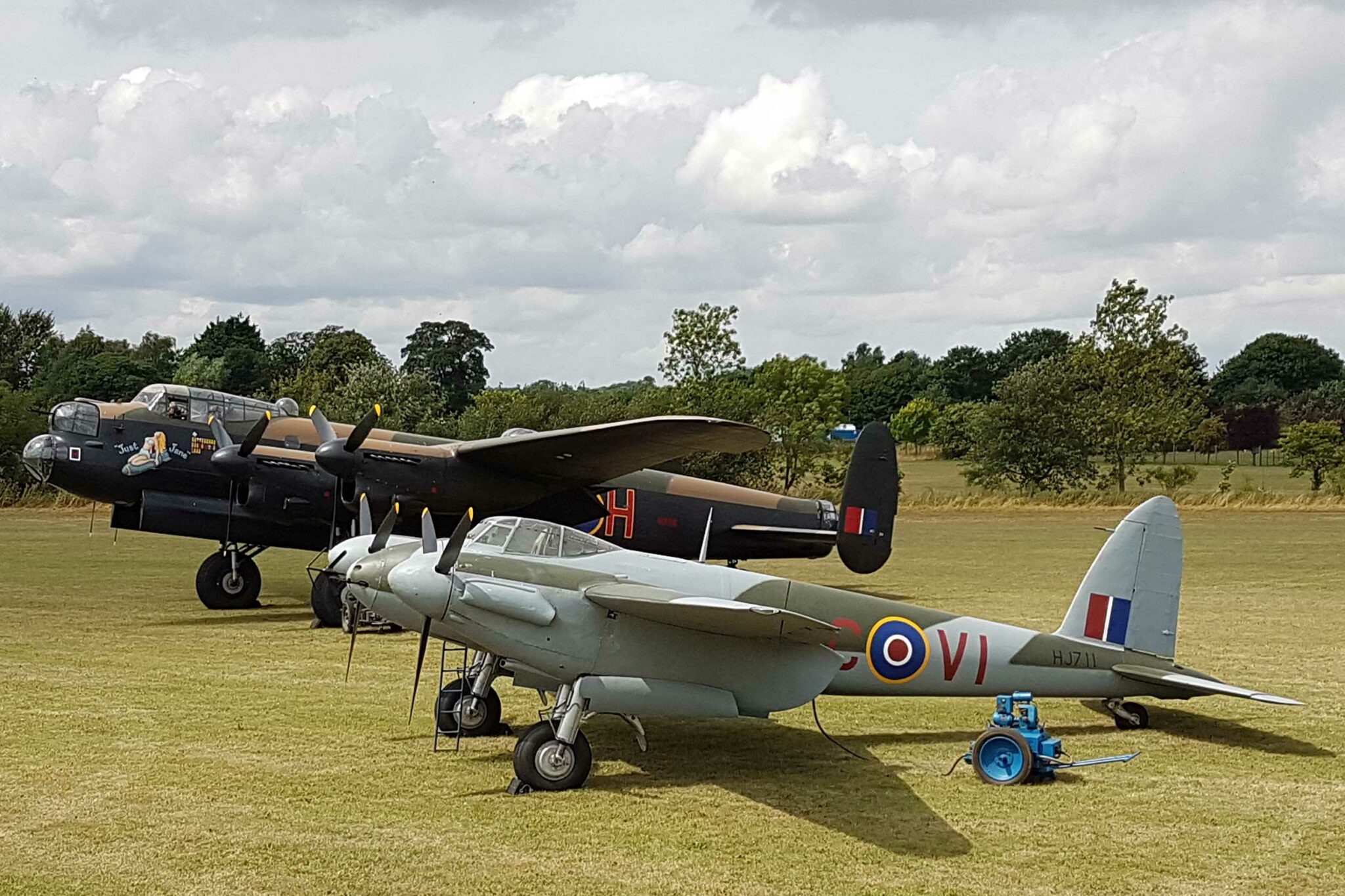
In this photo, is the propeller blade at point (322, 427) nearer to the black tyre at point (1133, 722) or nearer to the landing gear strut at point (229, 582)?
the landing gear strut at point (229, 582)

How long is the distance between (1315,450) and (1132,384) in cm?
726

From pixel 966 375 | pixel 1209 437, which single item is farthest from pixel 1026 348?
pixel 1209 437

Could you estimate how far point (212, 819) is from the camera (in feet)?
24.0

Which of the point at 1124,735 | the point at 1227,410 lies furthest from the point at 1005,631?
the point at 1227,410

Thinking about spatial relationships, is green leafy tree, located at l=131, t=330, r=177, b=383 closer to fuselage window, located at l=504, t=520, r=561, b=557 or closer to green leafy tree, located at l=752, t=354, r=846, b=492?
green leafy tree, located at l=752, t=354, r=846, b=492

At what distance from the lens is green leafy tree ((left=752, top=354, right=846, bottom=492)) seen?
50094 mm

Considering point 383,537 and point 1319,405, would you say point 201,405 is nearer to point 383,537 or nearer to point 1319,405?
point 383,537

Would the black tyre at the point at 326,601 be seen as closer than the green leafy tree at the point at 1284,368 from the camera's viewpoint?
Yes

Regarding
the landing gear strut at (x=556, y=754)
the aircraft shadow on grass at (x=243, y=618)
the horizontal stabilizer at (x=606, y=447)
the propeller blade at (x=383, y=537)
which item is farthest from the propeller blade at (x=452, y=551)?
the aircraft shadow on grass at (x=243, y=618)

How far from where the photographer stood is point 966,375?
4488 inches

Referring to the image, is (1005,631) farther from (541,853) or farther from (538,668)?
(541,853)

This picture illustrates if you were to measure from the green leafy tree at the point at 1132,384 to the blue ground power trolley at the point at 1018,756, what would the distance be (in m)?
44.5

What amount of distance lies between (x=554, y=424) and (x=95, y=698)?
33540 millimetres

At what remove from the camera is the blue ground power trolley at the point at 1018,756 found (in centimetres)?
825
